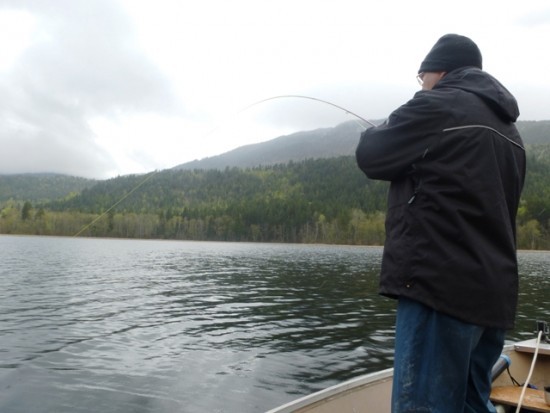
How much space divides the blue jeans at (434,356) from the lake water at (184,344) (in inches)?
321

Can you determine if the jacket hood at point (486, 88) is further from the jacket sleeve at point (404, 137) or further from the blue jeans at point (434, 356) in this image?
the blue jeans at point (434, 356)

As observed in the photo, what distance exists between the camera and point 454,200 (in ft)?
9.18

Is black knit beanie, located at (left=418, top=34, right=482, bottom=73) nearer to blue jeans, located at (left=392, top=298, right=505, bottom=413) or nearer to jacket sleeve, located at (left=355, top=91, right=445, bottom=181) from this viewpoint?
jacket sleeve, located at (left=355, top=91, right=445, bottom=181)

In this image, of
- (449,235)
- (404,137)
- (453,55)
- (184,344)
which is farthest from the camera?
(184,344)

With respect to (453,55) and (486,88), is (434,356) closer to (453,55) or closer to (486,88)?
(486,88)

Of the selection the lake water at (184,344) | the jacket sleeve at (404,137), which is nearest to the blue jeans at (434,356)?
the jacket sleeve at (404,137)

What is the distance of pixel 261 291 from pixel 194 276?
37.6ft

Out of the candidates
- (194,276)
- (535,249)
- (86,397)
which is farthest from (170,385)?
(535,249)

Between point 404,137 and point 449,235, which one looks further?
point 404,137

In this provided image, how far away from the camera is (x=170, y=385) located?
1158 centimetres

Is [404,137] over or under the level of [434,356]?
over

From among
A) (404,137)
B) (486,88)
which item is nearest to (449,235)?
(404,137)

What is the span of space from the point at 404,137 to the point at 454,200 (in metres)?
0.48

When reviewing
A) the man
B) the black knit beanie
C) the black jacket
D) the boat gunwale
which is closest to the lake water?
the boat gunwale
